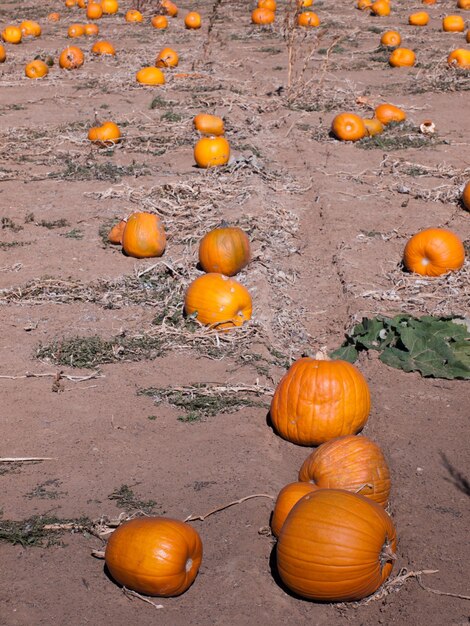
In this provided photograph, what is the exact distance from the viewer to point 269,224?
8.44 m

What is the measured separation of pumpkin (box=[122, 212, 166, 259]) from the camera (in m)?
7.66

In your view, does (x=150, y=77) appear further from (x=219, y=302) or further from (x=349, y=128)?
(x=219, y=302)

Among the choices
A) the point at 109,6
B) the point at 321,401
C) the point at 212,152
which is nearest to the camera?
the point at 321,401

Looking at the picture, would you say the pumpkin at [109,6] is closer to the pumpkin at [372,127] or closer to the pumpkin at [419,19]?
the pumpkin at [419,19]

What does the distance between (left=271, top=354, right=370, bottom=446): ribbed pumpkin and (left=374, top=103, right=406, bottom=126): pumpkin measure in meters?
7.76

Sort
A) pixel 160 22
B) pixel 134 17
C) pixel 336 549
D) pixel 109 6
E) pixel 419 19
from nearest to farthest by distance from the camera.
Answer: pixel 336 549
pixel 419 19
pixel 160 22
pixel 134 17
pixel 109 6

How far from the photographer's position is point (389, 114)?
11914mm

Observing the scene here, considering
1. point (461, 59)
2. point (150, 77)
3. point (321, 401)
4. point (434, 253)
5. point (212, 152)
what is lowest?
point (150, 77)

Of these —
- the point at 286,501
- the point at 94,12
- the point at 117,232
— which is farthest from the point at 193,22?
the point at 286,501

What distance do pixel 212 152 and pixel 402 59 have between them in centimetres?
717

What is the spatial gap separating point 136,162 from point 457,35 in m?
10.7

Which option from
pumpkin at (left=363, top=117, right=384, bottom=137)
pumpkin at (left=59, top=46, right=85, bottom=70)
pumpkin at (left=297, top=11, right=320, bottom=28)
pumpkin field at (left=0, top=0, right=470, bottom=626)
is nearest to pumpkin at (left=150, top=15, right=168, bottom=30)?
pumpkin at (left=297, top=11, right=320, bottom=28)

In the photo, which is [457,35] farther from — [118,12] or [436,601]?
[436,601]

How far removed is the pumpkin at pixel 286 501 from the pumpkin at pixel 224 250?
321cm
